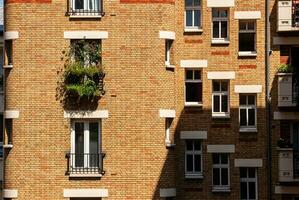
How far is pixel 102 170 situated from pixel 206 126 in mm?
4735

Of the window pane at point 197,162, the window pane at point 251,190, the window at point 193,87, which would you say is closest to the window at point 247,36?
the window at point 193,87

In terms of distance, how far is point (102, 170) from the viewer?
126 ft

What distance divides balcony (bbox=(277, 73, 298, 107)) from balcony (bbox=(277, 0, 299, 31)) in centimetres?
188

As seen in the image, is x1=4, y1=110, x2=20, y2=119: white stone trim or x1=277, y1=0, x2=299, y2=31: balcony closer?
x1=4, y1=110, x2=20, y2=119: white stone trim

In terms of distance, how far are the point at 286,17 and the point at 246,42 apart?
2.05 m

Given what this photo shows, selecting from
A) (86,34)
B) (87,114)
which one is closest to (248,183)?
(87,114)

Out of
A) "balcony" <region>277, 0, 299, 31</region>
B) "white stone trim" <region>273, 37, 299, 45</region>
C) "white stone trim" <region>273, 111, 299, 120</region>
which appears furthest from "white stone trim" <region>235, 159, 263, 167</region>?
"balcony" <region>277, 0, 299, 31</region>

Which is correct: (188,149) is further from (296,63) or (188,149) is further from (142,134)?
(296,63)

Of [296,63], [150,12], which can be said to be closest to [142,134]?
[150,12]

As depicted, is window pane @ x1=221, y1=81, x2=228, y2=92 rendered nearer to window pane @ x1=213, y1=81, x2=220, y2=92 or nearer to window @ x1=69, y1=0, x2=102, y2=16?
window pane @ x1=213, y1=81, x2=220, y2=92

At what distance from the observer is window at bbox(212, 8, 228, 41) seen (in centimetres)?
4078

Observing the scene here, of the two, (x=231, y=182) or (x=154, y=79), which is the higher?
(x=154, y=79)

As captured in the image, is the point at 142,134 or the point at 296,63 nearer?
the point at 142,134

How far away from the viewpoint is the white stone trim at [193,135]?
40.1 m
